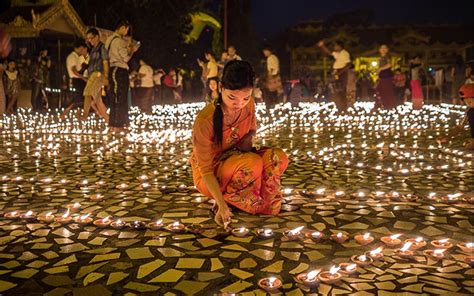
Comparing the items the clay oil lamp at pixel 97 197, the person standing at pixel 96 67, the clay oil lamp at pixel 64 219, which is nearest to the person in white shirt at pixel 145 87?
the person standing at pixel 96 67

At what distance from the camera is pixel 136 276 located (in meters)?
2.55

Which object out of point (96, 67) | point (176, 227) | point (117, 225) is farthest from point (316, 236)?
point (96, 67)

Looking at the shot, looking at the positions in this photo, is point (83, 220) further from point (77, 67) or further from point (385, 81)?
point (385, 81)

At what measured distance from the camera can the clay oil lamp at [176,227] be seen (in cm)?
328

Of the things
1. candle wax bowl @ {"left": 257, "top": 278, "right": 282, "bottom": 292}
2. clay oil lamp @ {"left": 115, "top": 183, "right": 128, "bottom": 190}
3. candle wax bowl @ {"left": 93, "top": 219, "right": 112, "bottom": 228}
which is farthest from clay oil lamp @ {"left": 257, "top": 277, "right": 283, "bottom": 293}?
clay oil lamp @ {"left": 115, "top": 183, "right": 128, "bottom": 190}

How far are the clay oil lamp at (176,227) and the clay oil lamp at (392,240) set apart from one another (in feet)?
4.06

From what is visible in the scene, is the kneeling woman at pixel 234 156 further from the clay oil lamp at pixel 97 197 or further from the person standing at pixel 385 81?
the person standing at pixel 385 81

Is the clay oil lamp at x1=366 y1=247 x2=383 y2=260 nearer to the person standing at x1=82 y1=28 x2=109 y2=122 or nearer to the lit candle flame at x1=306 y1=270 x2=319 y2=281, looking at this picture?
the lit candle flame at x1=306 y1=270 x2=319 y2=281

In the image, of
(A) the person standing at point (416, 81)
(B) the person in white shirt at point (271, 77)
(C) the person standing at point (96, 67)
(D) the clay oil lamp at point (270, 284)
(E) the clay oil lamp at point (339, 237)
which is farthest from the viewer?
(A) the person standing at point (416, 81)

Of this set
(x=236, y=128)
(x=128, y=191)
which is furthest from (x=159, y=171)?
(x=236, y=128)

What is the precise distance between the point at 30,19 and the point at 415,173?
1520 cm

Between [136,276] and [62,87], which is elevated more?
[62,87]

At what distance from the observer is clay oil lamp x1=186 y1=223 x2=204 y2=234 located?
3232 mm

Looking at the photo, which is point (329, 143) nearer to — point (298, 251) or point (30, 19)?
point (298, 251)
